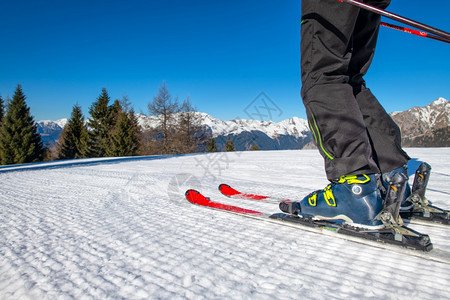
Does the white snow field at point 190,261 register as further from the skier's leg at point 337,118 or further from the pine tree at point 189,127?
the pine tree at point 189,127

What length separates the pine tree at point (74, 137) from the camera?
2344 centimetres

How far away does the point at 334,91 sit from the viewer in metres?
1.01

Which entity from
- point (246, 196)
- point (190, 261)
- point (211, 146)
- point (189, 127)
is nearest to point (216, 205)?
point (246, 196)

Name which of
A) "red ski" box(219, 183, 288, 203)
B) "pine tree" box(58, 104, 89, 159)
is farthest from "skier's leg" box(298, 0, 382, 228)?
"pine tree" box(58, 104, 89, 159)

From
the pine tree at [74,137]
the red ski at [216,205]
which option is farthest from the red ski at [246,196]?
the pine tree at [74,137]

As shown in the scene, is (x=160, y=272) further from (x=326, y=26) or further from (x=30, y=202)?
(x=30, y=202)

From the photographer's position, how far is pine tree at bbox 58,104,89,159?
23438mm

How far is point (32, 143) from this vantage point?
20.2 meters

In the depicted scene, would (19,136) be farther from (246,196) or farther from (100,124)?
(246,196)

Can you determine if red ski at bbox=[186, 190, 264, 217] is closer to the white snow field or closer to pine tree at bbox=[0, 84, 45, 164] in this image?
the white snow field

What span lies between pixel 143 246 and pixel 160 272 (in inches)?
8.2

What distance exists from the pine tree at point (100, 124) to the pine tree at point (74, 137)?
73cm

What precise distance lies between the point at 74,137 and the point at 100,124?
2.85 m

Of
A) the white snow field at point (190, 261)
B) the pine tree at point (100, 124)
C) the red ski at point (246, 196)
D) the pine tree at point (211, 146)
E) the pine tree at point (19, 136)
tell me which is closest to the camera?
the white snow field at point (190, 261)
